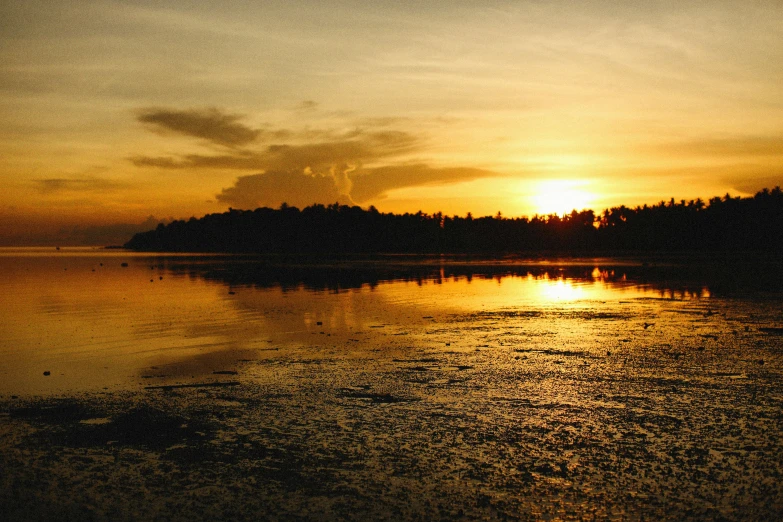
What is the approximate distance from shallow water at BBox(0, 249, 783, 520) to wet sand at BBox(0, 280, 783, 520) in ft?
0.12

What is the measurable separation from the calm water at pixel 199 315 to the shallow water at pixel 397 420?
0.62ft

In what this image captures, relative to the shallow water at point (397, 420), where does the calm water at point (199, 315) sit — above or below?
above

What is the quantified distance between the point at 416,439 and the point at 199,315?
1884 centimetres

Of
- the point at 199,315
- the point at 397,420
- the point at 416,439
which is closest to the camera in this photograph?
the point at 416,439

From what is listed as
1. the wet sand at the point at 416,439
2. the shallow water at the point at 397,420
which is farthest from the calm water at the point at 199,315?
the wet sand at the point at 416,439

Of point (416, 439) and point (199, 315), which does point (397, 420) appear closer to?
point (416, 439)

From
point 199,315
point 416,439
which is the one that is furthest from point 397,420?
point 199,315

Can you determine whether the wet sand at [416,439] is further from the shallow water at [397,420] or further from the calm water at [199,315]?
the calm water at [199,315]

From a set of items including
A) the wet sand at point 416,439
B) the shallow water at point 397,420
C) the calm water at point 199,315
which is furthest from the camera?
the calm water at point 199,315

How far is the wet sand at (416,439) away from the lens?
7.25 m

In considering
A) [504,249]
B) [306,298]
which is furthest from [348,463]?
[504,249]

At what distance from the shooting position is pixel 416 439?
9352 mm

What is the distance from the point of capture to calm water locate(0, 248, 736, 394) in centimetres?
1529

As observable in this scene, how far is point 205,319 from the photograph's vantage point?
24812 mm
